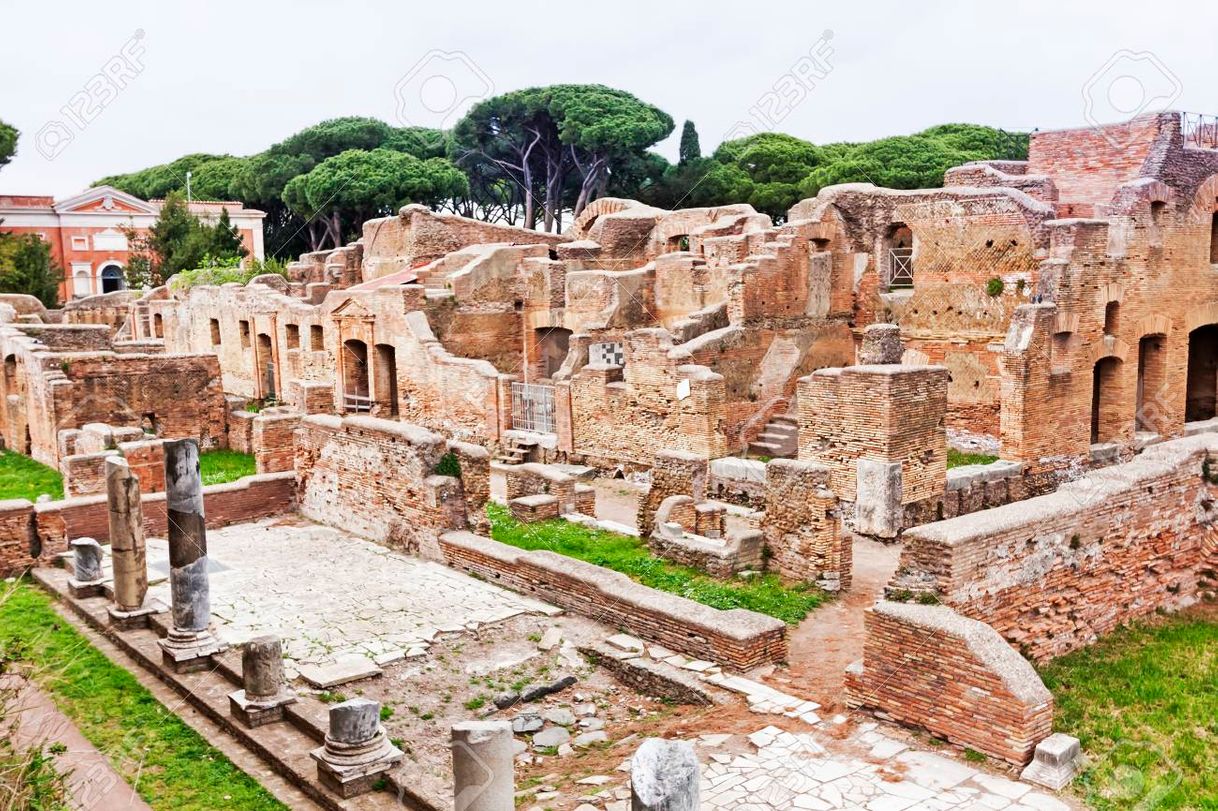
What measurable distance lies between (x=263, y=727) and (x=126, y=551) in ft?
11.2

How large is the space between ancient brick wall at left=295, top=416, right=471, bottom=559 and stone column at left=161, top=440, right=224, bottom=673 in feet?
10.2

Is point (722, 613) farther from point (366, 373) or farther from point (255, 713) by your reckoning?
point (366, 373)

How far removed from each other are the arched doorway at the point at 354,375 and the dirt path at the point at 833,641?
1394cm

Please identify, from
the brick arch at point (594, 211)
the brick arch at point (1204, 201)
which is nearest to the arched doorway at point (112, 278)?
the brick arch at point (594, 211)

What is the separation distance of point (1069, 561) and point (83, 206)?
183 feet

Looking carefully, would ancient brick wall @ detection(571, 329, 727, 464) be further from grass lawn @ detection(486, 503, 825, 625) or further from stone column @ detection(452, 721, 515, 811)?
stone column @ detection(452, 721, 515, 811)

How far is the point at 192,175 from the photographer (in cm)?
6362

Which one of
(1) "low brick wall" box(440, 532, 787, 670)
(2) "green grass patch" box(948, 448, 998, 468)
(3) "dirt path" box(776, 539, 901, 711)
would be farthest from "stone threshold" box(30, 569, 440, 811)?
(2) "green grass patch" box(948, 448, 998, 468)

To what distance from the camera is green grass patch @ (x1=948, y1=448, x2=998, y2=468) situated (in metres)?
18.2

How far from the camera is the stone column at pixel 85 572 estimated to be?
11617mm

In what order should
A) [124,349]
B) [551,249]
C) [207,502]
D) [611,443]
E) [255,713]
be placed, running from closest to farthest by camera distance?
1. [255,713]
2. [207,502]
3. [611,443]
4. [124,349]
5. [551,249]

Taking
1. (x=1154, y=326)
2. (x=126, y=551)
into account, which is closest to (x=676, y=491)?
(x=126, y=551)

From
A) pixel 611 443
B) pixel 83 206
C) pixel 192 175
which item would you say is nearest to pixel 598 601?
pixel 611 443

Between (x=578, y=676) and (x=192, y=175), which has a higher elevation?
(x=192, y=175)
